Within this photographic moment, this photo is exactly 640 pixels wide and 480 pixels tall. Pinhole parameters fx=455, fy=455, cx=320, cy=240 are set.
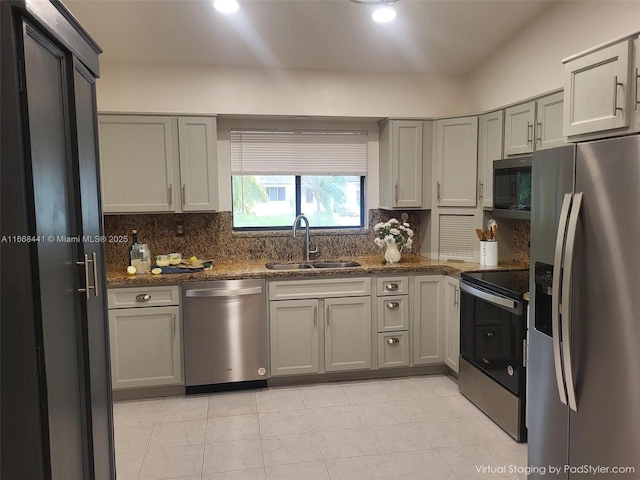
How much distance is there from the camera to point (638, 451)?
5.29 ft

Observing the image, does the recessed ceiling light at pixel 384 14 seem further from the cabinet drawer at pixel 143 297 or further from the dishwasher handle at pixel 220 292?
the cabinet drawer at pixel 143 297

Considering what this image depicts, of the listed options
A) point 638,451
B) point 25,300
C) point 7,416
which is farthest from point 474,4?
point 7,416

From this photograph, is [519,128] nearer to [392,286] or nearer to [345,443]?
[392,286]

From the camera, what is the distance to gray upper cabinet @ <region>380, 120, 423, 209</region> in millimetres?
3992

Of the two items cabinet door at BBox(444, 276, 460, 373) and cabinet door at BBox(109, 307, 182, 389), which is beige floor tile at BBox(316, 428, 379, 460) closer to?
cabinet door at BBox(444, 276, 460, 373)

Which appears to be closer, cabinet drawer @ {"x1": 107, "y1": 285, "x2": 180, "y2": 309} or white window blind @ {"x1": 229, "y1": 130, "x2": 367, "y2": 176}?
cabinet drawer @ {"x1": 107, "y1": 285, "x2": 180, "y2": 309}

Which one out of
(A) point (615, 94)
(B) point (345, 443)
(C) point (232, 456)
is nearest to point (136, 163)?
(C) point (232, 456)

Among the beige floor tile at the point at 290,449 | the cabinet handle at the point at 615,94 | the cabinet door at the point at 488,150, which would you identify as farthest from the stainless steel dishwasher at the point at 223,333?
the cabinet handle at the point at 615,94

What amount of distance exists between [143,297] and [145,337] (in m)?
0.31

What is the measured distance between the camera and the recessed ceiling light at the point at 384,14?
10.4ft

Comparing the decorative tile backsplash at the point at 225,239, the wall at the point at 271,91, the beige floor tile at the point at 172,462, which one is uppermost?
the wall at the point at 271,91

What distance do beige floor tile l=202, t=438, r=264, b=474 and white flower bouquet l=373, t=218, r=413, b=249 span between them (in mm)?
1920

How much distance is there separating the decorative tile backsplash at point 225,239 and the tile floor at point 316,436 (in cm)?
121

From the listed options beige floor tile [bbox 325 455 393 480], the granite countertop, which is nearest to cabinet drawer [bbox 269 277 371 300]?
the granite countertop
